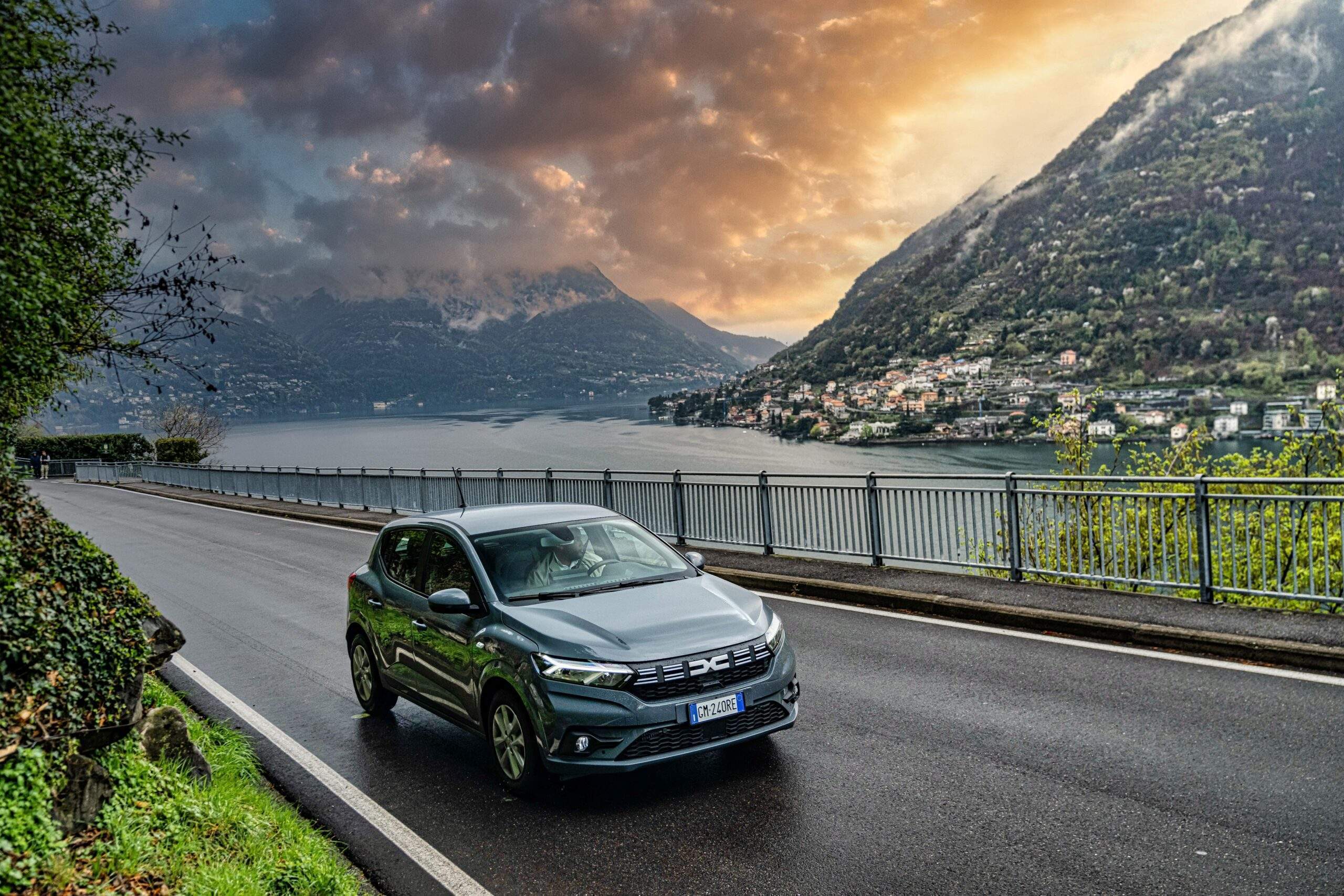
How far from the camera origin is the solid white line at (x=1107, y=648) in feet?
22.6

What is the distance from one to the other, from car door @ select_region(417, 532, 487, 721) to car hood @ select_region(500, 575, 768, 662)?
1.15 feet

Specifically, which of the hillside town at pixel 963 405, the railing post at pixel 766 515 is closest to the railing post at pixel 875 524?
the railing post at pixel 766 515

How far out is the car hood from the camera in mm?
5117

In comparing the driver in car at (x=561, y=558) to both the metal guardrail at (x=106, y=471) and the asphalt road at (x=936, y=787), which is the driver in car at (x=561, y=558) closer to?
the asphalt road at (x=936, y=787)

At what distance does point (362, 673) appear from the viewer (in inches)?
291

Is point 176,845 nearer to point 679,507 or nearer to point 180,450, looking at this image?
point 679,507

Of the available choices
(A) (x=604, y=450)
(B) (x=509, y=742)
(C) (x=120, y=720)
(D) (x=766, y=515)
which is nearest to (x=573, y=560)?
(B) (x=509, y=742)

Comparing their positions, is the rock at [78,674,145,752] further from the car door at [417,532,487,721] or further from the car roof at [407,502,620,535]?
the car roof at [407,502,620,535]

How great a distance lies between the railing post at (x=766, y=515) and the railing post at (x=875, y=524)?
2.16 meters

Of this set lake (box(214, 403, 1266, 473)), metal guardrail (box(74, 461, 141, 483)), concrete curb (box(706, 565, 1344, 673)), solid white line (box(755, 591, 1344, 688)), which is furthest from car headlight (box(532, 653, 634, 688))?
metal guardrail (box(74, 461, 141, 483))

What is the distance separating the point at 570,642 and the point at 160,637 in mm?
2647

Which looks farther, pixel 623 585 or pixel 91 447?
pixel 91 447

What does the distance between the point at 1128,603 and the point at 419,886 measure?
7362 millimetres

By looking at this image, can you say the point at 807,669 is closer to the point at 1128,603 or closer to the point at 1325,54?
the point at 1128,603
